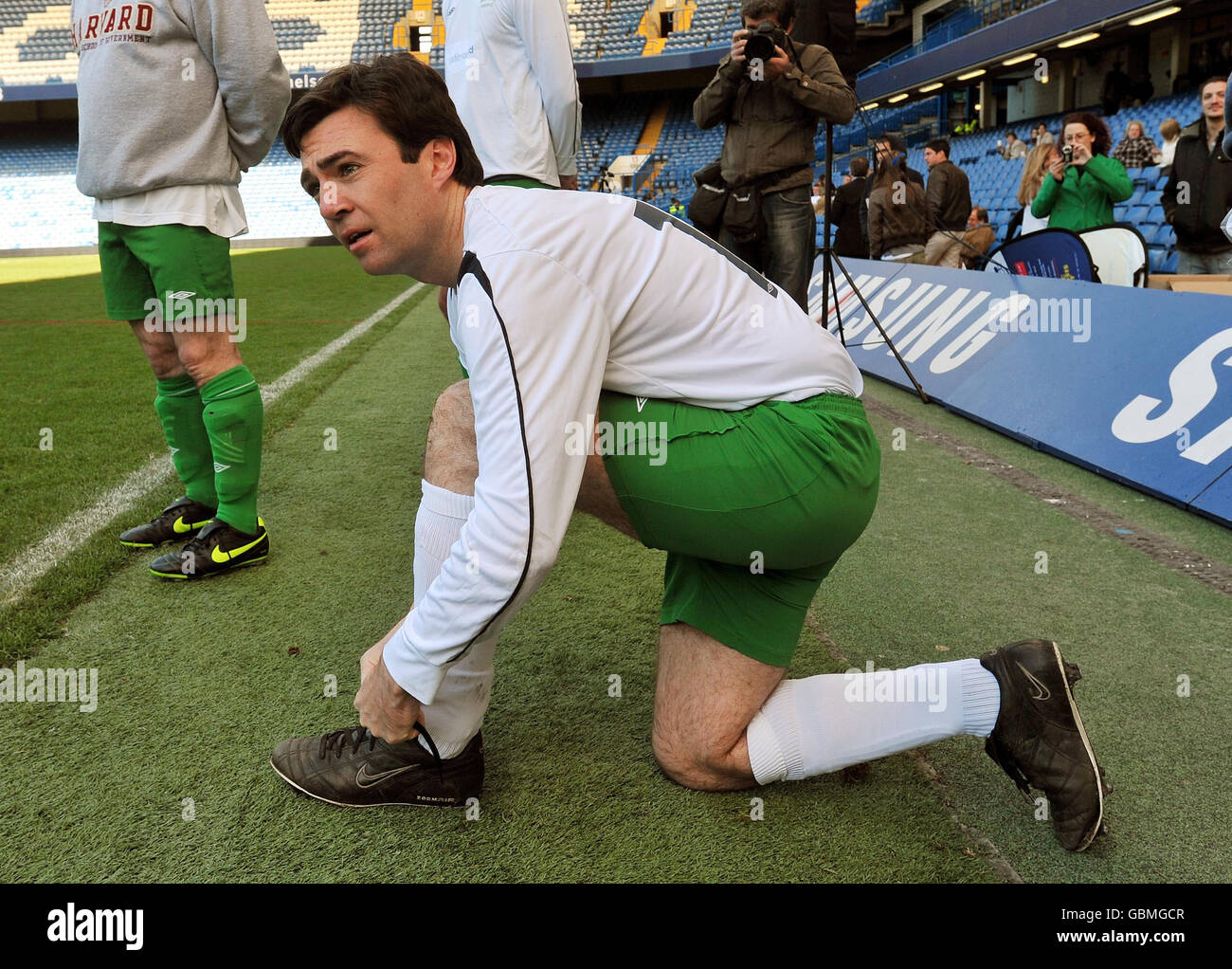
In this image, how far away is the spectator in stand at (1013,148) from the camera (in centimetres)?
1516

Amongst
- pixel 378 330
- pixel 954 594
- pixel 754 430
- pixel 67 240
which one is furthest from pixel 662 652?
pixel 67 240

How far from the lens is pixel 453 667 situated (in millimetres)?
1446

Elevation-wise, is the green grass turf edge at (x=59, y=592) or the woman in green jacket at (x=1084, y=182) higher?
the woman in green jacket at (x=1084, y=182)

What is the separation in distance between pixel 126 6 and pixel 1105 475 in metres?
3.33

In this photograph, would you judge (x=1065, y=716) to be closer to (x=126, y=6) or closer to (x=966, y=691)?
(x=966, y=691)

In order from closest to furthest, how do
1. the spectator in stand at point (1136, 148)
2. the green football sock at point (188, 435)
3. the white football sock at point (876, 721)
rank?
the white football sock at point (876, 721), the green football sock at point (188, 435), the spectator in stand at point (1136, 148)

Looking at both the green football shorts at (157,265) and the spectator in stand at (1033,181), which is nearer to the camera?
the green football shorts at (157,265)

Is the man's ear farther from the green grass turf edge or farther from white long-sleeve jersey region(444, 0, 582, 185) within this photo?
white long-sleeve jersey region(444, 0, 582, 185)

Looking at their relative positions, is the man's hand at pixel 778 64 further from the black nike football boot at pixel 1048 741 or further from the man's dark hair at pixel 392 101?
the black nike football boot at pixel 1048 741

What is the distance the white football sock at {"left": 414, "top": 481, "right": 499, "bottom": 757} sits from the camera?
146 centimetres

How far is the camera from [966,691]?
1531mm

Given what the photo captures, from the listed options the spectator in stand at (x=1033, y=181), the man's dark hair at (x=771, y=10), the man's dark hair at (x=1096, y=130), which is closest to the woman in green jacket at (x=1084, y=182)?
the man's dark hair at (x=1096, y=130)

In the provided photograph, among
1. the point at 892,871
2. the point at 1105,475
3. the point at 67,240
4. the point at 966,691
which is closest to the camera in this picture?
the point at 892,871

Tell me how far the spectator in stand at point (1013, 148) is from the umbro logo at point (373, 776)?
1576 cm
